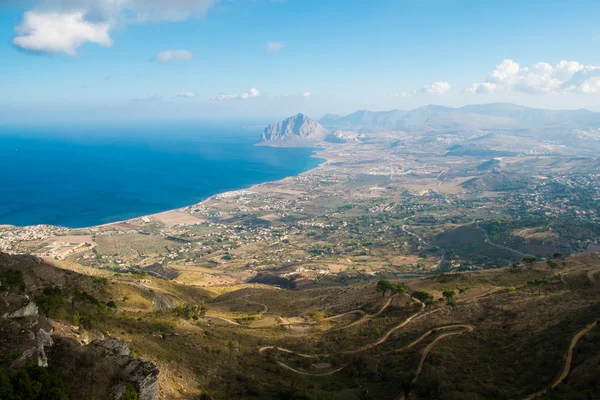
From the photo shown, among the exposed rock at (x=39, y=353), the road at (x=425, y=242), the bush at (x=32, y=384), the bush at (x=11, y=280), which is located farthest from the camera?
the road at (x=425, y=242)

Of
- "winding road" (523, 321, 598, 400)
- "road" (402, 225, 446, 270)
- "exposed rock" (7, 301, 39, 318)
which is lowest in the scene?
"road" (402, 225, 446, 270)

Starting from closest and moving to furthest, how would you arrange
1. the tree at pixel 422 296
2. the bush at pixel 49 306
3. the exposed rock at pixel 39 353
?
the exposed rock at pixel 39 353, the bush at pixel 49 306, the tree at pixel 422 296

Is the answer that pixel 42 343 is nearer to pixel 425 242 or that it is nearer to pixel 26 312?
pixel 26 312

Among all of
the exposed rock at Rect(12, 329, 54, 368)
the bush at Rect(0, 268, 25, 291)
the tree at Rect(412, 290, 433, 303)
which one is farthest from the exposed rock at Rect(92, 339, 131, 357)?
the tree at Rect(412, 290, 433, 303)

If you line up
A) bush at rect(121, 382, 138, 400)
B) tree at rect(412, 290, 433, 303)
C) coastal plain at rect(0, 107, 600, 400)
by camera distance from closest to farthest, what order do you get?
bush at rect(121, 382, 138, 400), coastal plain at rect(0, 107, 600, 400), tree at rect(412, 290, 433, 303)

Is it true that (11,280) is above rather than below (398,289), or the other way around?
above

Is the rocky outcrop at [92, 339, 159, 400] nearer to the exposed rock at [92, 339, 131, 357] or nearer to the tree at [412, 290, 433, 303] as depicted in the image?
the exposed rock at [92, 339, 131, 357]

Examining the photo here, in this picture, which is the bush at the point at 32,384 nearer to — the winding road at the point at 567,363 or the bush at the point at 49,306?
the bush at the point at 49,306

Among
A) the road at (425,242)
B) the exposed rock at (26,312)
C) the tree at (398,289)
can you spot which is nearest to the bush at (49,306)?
the exposed rock at (26,312)

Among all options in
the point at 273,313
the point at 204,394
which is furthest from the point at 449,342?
the point at 273,313

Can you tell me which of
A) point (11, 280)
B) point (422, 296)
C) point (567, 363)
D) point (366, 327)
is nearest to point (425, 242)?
point (422, 296)

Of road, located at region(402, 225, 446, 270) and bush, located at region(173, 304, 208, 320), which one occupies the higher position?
bush, located at region(173, 304, 208, 320)
